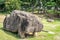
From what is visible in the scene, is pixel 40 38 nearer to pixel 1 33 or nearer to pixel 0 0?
pixel 1 33

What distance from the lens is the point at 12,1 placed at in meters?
33.6

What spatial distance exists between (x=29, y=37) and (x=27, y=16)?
6.65 feet

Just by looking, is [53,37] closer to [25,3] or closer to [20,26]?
[20,26]

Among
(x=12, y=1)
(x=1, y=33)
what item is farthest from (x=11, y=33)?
(x=12, y=1)

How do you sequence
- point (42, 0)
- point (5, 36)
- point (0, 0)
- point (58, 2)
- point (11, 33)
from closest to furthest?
point (5, 36) < point (11, 33) < point (58, 2) < point (42, 0) < point (0, 0)

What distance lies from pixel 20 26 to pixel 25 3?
22.9 m

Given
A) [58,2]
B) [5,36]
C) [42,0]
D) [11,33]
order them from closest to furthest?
1. [5,36]
2. [11,33]
3. [58,2]
4. [42,0]

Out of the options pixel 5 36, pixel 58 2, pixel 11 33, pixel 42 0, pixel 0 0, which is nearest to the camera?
pixel 5 36

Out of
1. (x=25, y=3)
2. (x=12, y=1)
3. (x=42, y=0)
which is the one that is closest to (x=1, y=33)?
(x=12, y=1)

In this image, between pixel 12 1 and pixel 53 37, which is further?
pixel 12 1

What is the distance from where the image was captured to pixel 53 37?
17.7 metres

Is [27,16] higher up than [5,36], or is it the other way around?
[27,16]

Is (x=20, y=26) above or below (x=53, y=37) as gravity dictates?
above

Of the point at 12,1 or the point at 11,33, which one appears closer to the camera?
the point at 11,33
